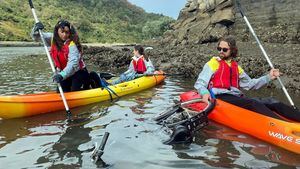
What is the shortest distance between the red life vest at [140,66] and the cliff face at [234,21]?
8.81m

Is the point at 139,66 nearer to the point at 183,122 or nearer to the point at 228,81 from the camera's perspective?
the point at 228,81

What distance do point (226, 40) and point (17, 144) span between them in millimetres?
4166

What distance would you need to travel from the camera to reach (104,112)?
9.82m

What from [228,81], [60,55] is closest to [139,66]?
[60,55]

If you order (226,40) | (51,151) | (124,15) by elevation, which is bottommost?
(51,151)

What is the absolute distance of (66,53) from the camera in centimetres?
959

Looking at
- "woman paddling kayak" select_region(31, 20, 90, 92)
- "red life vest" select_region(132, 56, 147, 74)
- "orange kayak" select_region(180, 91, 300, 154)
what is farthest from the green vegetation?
"orange kayak" select_region(180, 91, 300, 154)

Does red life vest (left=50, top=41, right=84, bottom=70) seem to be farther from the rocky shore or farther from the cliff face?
the cliff face

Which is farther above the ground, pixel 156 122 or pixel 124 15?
pixel 124 15

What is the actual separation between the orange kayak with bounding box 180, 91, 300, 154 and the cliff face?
12836mm

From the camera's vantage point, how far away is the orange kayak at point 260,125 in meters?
6.67

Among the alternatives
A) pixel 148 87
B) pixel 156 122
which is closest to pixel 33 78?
pixel 148 87

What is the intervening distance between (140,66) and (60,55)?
4.85 m

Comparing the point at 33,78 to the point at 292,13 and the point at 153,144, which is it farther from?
the point at 292,13
